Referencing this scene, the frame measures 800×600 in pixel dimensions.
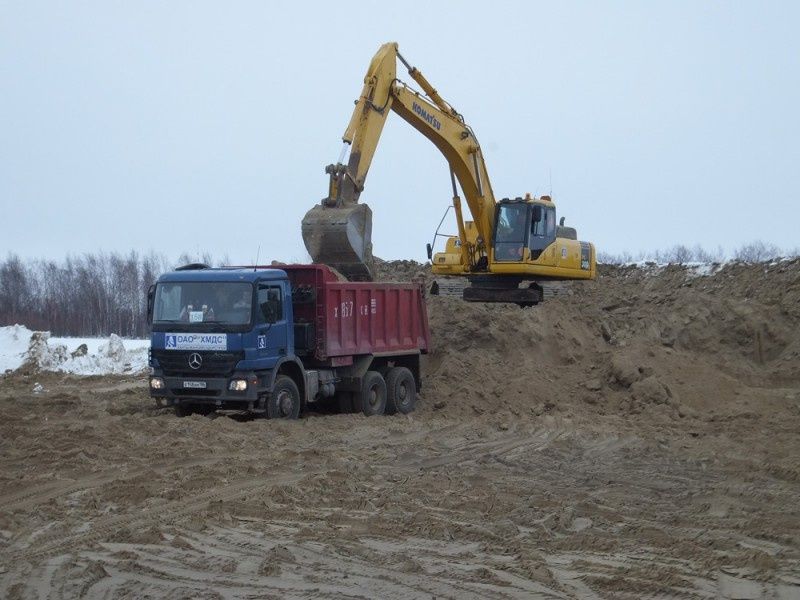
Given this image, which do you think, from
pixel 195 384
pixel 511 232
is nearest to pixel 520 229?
pixel 511 232

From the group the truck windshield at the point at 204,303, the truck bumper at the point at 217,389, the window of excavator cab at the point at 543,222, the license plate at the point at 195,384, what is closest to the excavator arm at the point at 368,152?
the window of excavator cab at the point at 543,222

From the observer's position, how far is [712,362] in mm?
21844

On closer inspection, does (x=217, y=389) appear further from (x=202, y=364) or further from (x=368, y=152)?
(x=368, y=152)

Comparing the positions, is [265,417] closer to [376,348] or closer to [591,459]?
[376,348]

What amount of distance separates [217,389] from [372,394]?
3.57 metres

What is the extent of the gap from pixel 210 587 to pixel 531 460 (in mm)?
6597

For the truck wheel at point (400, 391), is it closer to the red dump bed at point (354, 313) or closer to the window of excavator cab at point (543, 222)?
the red dump bed at point (354, 313)

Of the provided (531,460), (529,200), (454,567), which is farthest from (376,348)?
(454,567)

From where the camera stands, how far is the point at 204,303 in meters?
16.0

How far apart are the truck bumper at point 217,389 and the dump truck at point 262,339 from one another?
16mm

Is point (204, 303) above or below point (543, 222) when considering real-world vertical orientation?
below

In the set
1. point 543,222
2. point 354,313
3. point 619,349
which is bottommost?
point 619,349

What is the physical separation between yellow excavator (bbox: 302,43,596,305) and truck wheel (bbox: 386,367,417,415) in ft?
6.32

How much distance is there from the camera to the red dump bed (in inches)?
664
